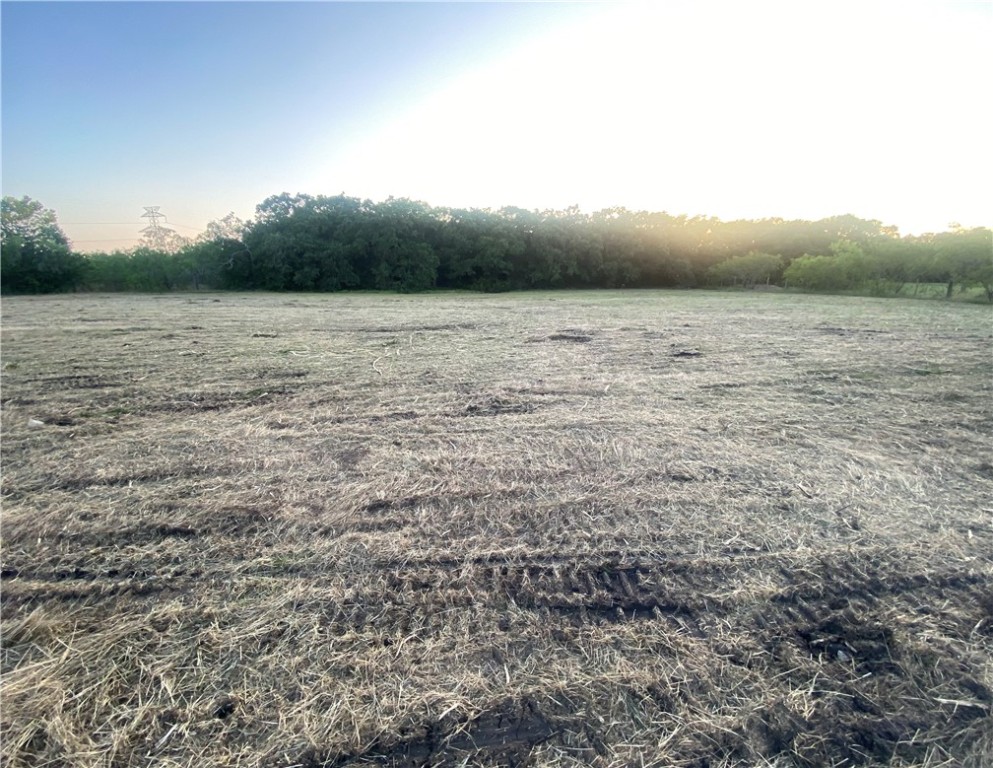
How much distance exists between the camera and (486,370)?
4.44 metres

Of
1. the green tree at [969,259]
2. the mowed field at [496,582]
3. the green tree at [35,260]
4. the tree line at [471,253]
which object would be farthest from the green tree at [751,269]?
the green tree at [35,260]

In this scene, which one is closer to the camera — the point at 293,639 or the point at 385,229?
the point at 293,639

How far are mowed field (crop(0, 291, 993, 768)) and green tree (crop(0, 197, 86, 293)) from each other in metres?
24.9

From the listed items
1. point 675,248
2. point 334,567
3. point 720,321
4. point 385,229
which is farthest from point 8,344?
point 675,248

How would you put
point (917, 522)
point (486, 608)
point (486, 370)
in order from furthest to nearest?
point (486, 370) → point (917, 522) → point (486, 608)

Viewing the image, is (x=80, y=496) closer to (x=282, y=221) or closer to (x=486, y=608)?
(x=486, y=608)

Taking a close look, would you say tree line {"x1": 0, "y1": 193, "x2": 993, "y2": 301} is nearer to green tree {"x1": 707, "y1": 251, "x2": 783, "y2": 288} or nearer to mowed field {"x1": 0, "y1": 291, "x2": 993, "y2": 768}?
green tree {"x1": 707, "y1": 251, "x2": 783, "y2": 288}

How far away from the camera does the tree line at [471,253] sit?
771 inches

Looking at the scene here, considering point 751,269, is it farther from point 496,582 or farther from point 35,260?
point 35,260

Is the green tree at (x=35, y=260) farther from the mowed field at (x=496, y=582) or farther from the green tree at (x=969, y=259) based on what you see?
the green tree at (x=969, y=259)

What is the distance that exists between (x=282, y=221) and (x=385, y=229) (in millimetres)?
6247

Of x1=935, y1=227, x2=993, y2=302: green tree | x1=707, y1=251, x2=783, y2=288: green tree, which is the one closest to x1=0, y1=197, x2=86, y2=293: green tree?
x1=707, y1=251, x2=783, y2=288: green tree

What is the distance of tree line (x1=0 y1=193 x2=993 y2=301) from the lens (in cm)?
1958

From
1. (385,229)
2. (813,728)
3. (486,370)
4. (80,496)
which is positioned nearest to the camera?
(813,728)
